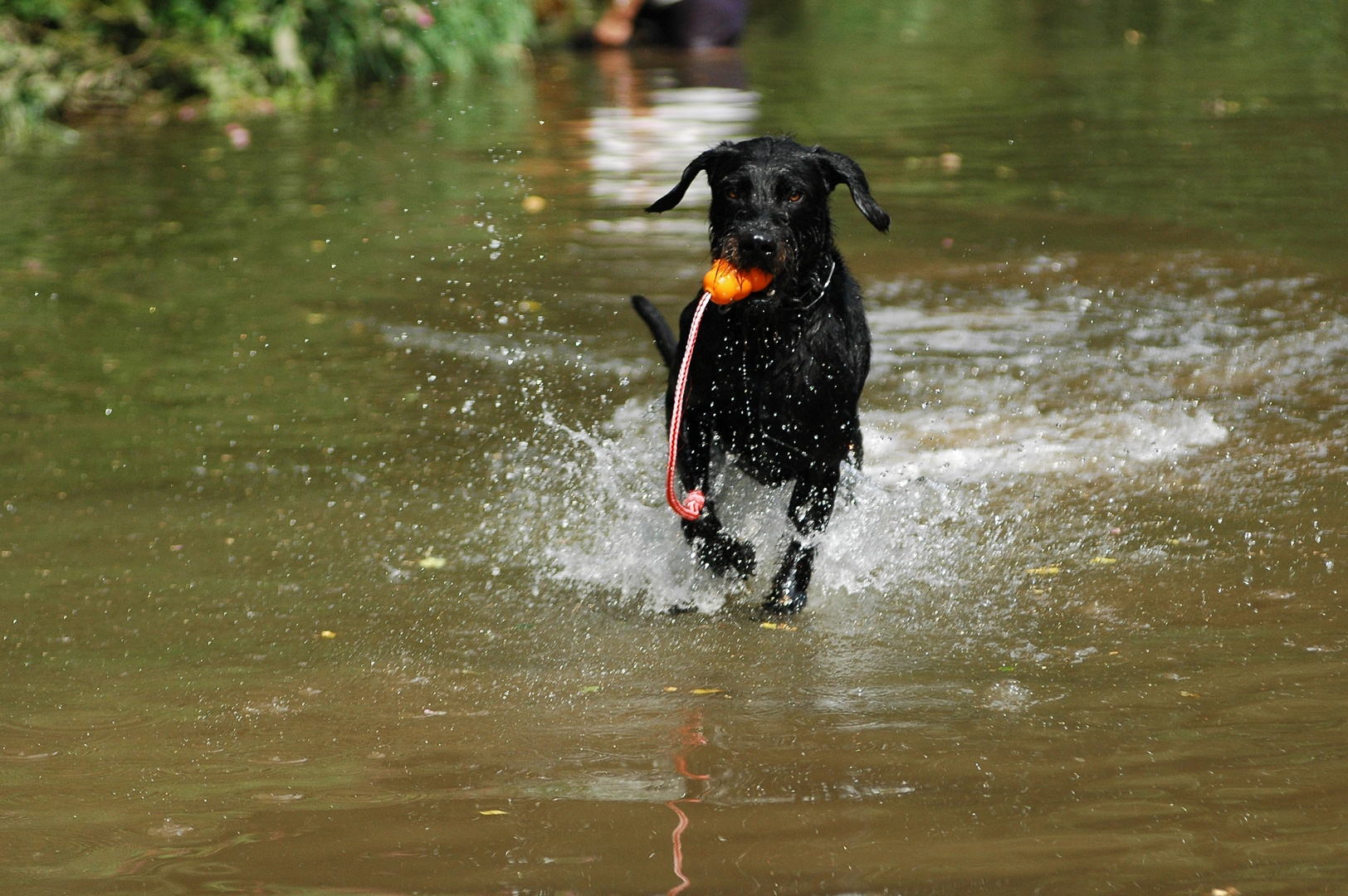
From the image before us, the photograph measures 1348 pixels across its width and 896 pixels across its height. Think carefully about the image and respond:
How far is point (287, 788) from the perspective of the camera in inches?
130

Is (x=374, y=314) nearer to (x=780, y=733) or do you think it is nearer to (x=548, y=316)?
(x=548, y=316)

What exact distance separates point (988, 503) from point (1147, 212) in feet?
15.2

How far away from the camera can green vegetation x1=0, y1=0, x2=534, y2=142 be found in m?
13.7

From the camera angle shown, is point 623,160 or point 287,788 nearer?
point 287,788

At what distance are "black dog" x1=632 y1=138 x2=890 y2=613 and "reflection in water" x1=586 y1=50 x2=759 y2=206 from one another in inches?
213

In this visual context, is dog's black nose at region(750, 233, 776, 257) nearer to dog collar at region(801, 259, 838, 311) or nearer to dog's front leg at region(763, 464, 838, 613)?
dog collar at region(801, 259, 838, 311)

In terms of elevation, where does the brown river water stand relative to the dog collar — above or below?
below

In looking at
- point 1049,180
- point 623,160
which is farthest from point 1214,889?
point 623,160

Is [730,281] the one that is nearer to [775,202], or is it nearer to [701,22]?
[775,202]

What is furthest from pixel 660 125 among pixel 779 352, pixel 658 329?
pixel 779 352

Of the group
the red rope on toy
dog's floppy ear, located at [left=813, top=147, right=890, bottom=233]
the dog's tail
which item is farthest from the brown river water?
dog's floppy ear, located at [left=813, top=147, right=890, bottom=233]

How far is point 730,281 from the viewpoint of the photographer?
4203mm

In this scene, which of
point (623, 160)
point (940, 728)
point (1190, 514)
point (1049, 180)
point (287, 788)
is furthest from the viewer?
point (623, 160)

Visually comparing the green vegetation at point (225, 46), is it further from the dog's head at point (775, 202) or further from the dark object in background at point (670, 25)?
the dog's head at point (775, 202)
